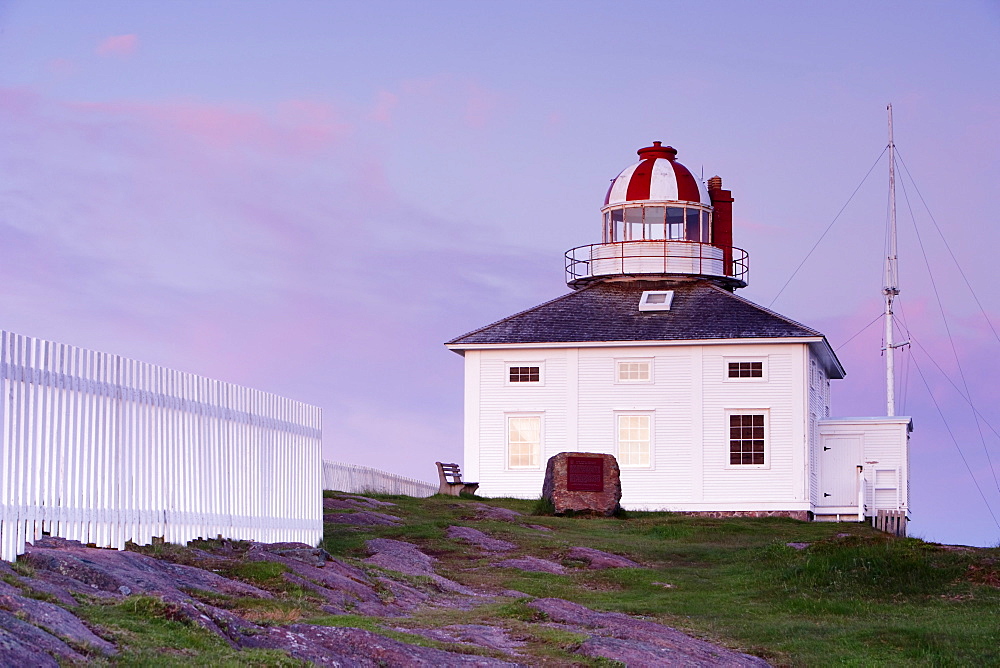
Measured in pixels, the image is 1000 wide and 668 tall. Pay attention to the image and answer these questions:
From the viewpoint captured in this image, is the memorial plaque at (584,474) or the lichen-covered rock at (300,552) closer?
the lichen-covered rock at (300,552)

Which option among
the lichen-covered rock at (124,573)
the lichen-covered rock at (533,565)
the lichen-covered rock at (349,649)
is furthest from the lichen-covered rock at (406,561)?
the lichen-covered rock at (349,649)

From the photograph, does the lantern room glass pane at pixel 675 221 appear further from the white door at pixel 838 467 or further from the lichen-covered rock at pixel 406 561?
the lichen-covered rock at pixel 406 561

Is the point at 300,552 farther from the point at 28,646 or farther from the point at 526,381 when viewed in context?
the point at 526,381

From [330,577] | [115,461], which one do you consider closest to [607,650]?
[330,577]

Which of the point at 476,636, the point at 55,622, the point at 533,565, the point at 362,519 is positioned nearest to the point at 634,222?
the point at 362,519

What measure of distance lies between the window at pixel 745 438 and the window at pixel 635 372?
272cm

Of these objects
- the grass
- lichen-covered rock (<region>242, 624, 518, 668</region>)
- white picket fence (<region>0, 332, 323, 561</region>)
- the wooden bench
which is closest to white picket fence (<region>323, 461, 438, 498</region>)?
the wooden bench

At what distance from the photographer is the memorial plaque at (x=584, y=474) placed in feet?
108

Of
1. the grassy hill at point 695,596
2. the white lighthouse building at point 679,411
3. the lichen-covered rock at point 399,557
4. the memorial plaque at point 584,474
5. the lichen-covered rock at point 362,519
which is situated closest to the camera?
the grassy hill at point 695,596

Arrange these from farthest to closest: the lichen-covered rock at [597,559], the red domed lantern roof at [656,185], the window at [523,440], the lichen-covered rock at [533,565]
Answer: the red domed lantern roof at [656,185]
the window at [523,440]
the lichen-covered rock at [597,559]
the lichen-covered rock at [533,565]

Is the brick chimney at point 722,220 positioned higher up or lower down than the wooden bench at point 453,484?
higher up

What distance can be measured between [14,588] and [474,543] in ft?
45.7

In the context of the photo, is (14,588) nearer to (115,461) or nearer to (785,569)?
(115,461)

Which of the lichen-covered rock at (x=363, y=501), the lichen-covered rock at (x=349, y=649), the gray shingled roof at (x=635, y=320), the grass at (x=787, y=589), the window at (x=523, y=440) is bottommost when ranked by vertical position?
the grass at (x=787, y=589)
